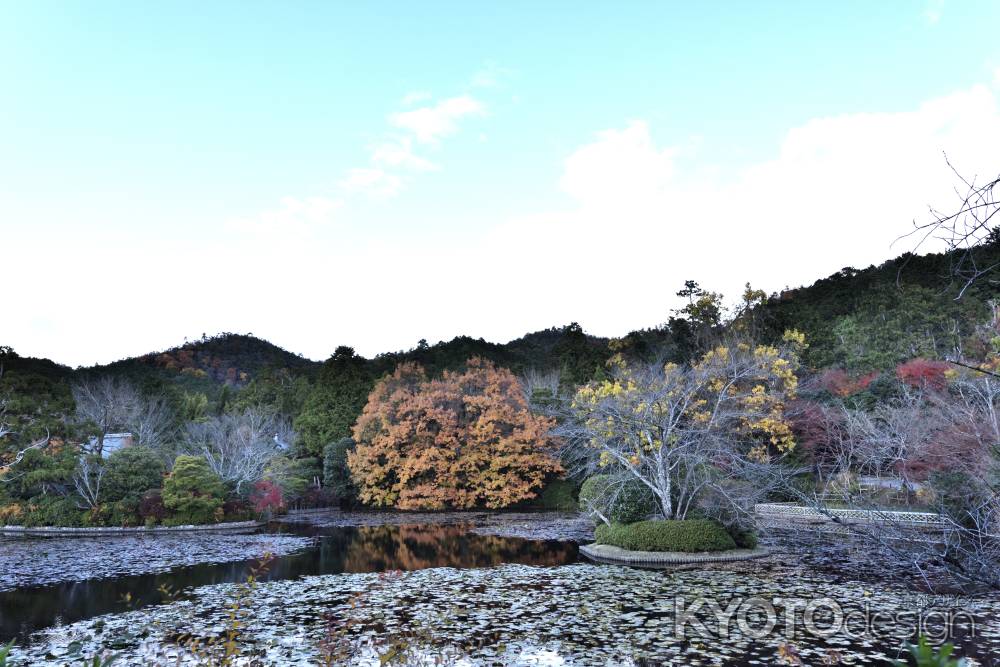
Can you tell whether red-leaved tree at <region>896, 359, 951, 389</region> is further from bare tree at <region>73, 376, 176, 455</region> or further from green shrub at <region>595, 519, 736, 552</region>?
bare tree at <region>73, 376, 176, 455</region>

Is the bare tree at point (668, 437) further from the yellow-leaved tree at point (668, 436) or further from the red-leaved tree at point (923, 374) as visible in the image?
the red-leaved tree at point (923, 374)

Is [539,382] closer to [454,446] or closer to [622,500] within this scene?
[454,446]

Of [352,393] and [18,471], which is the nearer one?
[18,471]

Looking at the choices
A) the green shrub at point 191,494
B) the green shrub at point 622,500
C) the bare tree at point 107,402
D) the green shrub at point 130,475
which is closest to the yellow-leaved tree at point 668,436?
the green shrub at point 622,500

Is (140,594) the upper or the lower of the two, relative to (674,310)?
lower

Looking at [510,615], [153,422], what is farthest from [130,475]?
[510,615]

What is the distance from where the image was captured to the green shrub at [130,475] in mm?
Answer: 23297

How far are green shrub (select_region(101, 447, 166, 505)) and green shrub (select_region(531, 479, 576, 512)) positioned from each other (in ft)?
52.0

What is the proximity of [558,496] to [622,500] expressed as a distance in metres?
12.9

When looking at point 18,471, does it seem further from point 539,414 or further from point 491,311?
point 491,311

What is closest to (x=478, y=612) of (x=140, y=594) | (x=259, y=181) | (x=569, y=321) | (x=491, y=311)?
(x=140, y=594)

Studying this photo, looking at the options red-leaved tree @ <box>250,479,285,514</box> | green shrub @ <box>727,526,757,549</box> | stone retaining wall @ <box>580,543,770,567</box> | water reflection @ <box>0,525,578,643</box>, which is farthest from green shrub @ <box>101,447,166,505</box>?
green shrub @ <box>727,526,757,549</box>

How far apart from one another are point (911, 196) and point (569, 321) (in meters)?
37.1

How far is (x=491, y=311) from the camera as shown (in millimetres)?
37594
